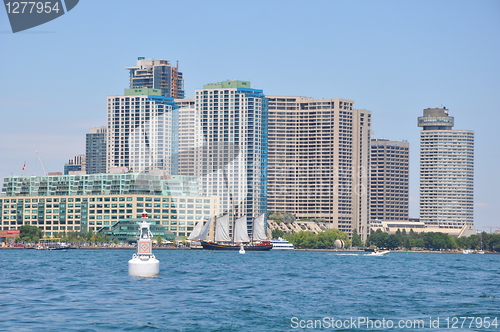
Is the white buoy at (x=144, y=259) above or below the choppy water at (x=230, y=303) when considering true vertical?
above

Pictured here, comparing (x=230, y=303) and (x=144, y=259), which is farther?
(x=144, y=259)

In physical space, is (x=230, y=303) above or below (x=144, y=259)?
below

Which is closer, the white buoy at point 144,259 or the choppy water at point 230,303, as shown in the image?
the choppy water at point 230,303

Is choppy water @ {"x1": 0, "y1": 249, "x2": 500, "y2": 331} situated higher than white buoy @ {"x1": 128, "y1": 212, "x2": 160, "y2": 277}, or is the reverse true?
white buoy @ {"x1": 128, "y1": 212, "x2": 160, "y2": 277}

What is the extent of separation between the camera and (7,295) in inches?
2489

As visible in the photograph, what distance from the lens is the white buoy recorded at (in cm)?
7400

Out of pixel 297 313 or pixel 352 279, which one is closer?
pixel 297 313

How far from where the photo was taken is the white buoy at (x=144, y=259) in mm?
74000

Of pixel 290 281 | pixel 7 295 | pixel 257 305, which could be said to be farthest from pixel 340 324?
pixel 290 281

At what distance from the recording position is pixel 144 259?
76.1 meters

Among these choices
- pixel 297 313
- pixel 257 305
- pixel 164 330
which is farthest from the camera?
pixel 257 305

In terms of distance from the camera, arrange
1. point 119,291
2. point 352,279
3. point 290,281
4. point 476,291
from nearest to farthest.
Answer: point 119,291 < point 476,291 < point 290,281 < point 352,279

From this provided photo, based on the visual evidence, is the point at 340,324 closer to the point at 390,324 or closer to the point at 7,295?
the point at 390,324

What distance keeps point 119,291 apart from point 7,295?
857 centimetres
